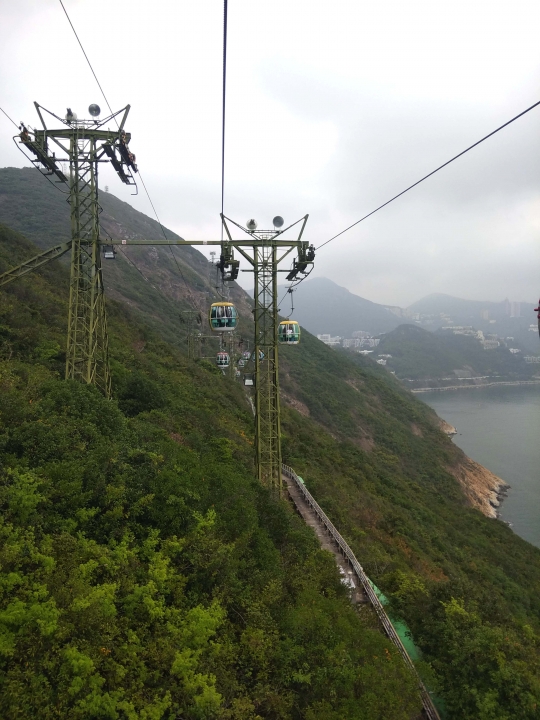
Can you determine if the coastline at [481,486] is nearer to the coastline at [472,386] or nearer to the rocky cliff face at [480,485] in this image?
the rocky cliff face at [480,485]

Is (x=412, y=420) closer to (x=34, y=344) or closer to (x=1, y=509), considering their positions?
(x=34, y=344)

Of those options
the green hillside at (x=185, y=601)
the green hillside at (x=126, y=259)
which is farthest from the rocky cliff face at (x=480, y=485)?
the green hillside at (x=126, y=259)

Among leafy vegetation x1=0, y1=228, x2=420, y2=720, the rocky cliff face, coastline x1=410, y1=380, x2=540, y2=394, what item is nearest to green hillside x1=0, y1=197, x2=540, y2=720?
→ leafy vegetation x1=0, y1=228, x2=420, y2=720

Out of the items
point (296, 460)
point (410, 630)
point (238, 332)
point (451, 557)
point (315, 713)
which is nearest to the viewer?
point (315, 713)

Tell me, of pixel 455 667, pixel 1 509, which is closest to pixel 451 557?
pixel 455 667

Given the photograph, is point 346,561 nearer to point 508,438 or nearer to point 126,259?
point 508,438

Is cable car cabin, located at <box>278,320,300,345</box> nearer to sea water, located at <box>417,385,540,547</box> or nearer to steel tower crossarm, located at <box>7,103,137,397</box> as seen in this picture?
steel tower crossarm, located at <box>7,103,137,397</box>

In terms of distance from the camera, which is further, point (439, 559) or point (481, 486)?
point (481, 486)

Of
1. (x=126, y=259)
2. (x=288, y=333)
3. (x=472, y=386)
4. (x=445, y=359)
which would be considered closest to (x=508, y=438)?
(x=288, y=333)
